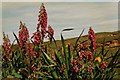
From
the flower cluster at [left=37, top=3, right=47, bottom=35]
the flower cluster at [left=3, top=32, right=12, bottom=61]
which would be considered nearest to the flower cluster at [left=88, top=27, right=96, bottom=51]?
the flower cluster at [left=37, top=3, right=47, bottom=35]

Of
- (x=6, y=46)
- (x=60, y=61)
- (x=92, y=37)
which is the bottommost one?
(x=60, y=61)

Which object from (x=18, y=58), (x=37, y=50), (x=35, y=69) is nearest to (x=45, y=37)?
(x=37, y=50)

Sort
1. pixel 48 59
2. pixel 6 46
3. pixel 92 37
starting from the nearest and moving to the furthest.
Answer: pixel 92 37 < pixel 48 59 < pixel 6 46

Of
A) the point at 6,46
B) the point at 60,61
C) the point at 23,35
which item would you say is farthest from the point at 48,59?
the point at 6,46

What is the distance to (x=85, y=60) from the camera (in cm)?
507

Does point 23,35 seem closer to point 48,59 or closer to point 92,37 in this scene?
point 48,59

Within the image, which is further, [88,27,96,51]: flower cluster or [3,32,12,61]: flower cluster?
[3,32,12,61]: flower cluster

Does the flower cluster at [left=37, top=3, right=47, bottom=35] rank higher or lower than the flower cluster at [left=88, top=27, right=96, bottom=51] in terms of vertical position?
higher

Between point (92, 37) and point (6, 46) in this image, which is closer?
point (92, 37)

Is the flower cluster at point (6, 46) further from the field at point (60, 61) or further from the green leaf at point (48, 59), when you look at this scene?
the green leaf at point (48, 59)

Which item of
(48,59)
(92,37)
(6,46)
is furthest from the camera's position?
(6,46)

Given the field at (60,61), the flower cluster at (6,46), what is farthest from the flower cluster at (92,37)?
the flower cluster at (6,46)

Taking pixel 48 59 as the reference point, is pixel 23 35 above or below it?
above

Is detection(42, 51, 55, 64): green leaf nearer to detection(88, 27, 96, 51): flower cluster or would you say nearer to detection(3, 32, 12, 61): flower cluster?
detection(88, 27, 96, 51): flower cluster
